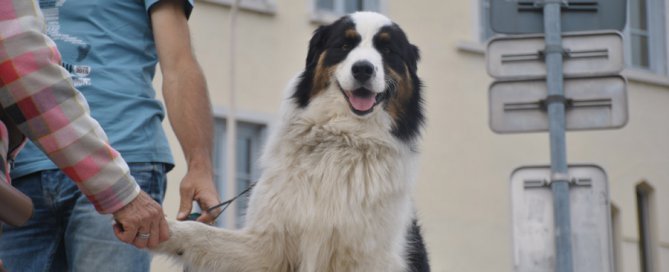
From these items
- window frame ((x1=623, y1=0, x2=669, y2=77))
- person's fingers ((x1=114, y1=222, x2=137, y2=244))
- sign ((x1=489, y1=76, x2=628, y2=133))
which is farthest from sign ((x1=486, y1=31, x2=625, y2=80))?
window frame ((x1=623, y1=0, x2=669, y2=77))

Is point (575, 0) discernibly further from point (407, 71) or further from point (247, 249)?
point (247, 249)

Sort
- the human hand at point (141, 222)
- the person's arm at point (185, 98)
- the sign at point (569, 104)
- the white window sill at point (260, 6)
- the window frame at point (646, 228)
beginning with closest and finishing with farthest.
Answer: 1. the human hand at point (141, 222)
2. the person's arm at point (185, 98)
3. the sign at point (569, 104)
4. the white window sill at point (260, 6)
5. the window frame at point (646, 228)

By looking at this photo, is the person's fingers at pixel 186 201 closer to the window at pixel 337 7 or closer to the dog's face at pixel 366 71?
the dog's face at pixel 366 71

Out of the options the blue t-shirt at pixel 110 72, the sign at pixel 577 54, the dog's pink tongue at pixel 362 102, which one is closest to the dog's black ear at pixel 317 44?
the dog's pink tongue at pixel 362 102

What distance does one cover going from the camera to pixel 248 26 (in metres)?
17.3

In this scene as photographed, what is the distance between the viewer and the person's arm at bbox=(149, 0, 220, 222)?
475 centimetres

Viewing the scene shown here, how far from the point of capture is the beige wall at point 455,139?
57.0 ft

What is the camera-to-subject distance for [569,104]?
8.19 m

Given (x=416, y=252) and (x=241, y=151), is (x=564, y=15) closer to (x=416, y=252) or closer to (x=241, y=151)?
(x=416, y=252)

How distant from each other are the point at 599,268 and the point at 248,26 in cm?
978

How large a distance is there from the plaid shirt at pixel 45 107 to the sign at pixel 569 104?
16.1 ft

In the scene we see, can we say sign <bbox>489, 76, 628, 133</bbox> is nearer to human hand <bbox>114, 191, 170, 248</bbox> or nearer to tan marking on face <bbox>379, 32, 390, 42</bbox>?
tan marking on face <bbox>379, 32, 390, 42</bbox>

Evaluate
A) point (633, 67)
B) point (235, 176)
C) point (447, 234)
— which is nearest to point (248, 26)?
point (235, 176)

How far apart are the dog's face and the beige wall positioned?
11020 millimetres
